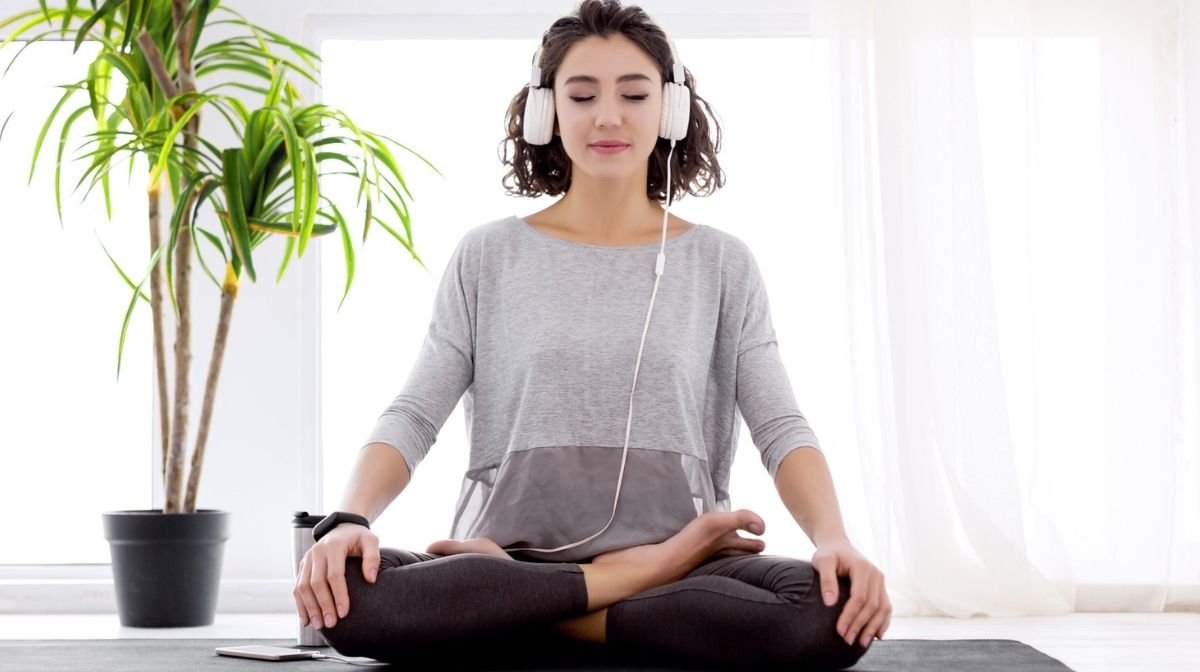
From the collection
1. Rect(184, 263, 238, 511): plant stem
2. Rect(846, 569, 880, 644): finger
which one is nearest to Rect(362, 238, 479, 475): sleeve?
Rect(846, 569, 880, 644): finger

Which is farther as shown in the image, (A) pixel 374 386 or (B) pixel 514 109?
(A) pixel 374 386

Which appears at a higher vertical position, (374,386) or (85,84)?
(85,84)

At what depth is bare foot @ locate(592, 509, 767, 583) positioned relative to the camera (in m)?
1.72

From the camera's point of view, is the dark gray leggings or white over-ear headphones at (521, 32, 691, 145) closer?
the dark gray leggings

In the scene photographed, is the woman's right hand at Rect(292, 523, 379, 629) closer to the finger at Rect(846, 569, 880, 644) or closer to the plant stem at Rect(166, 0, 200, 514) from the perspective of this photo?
the finger at Rect(846, 569, 880, 644)

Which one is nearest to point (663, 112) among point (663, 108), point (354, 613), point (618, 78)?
point (663, 108)

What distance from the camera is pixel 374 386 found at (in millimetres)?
3090

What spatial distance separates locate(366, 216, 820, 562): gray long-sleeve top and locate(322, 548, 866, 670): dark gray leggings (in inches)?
6.9

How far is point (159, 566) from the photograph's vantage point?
8.32ft

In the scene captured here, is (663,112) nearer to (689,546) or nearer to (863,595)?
(689,546)

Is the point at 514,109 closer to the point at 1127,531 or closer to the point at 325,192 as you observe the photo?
the point at 325,192

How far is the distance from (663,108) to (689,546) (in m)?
0.68

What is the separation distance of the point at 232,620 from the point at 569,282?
125cm

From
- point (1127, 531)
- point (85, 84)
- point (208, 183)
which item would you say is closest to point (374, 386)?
point (208, 183)
